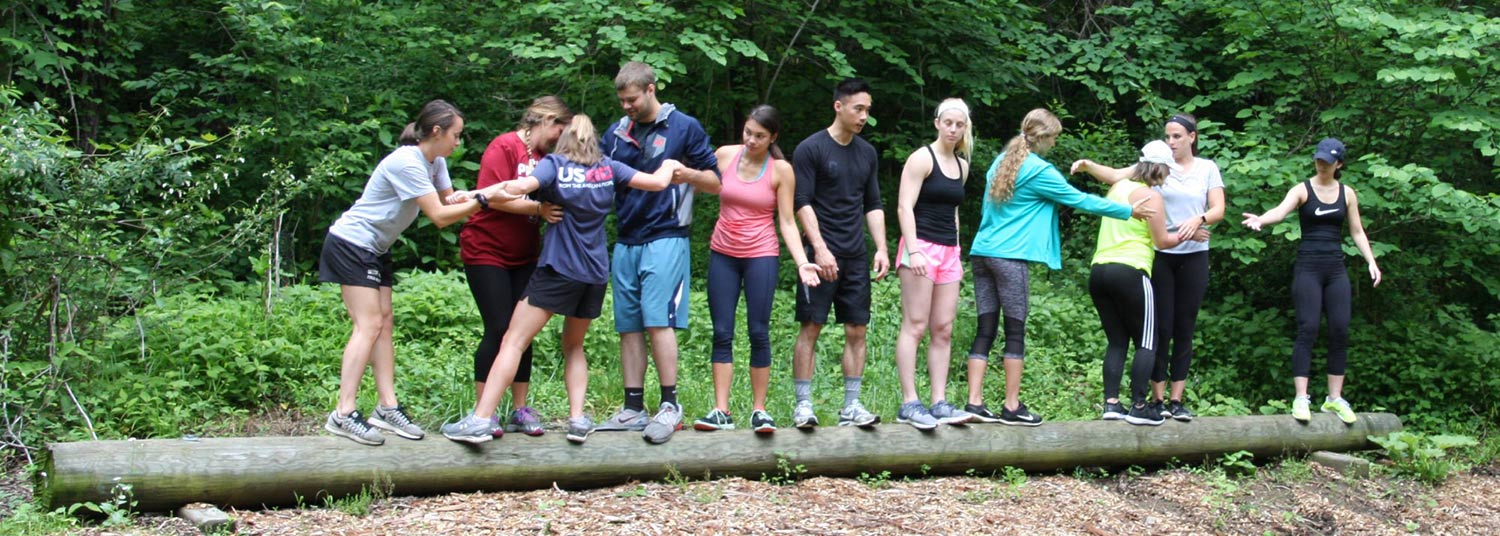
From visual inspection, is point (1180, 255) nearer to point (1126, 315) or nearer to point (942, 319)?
point (1126, 315)

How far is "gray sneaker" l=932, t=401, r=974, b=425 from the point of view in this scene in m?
6.45

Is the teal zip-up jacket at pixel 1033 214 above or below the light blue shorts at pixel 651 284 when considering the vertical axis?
above

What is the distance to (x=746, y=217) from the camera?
5.92 meters

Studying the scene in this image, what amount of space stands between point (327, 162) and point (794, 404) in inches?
149

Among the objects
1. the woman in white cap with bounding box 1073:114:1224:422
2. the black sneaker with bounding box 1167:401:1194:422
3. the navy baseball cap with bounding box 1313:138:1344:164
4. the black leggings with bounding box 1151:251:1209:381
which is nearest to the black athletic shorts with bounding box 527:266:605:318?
the woman in white cap with bounding box 1073:114:1224:422

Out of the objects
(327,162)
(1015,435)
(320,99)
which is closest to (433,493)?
(1015,435)

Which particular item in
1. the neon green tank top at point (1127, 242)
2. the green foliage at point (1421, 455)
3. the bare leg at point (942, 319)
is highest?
the neon green tank top at point (1127, 242)

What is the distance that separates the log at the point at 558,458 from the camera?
505 cm

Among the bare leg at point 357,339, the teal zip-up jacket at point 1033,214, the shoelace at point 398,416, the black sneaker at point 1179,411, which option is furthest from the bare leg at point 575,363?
the black sneaker at point 1179,411

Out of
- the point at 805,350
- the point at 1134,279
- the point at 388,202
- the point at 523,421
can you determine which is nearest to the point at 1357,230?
the point at 1134,279

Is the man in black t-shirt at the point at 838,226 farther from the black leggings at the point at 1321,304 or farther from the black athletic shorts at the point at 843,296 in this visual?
the black leggings at the point at 1321,304

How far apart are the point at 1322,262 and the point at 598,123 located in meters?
6.65

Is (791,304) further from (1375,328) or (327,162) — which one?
(1375,328)

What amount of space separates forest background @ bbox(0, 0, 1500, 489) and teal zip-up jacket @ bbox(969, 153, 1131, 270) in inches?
48.8
